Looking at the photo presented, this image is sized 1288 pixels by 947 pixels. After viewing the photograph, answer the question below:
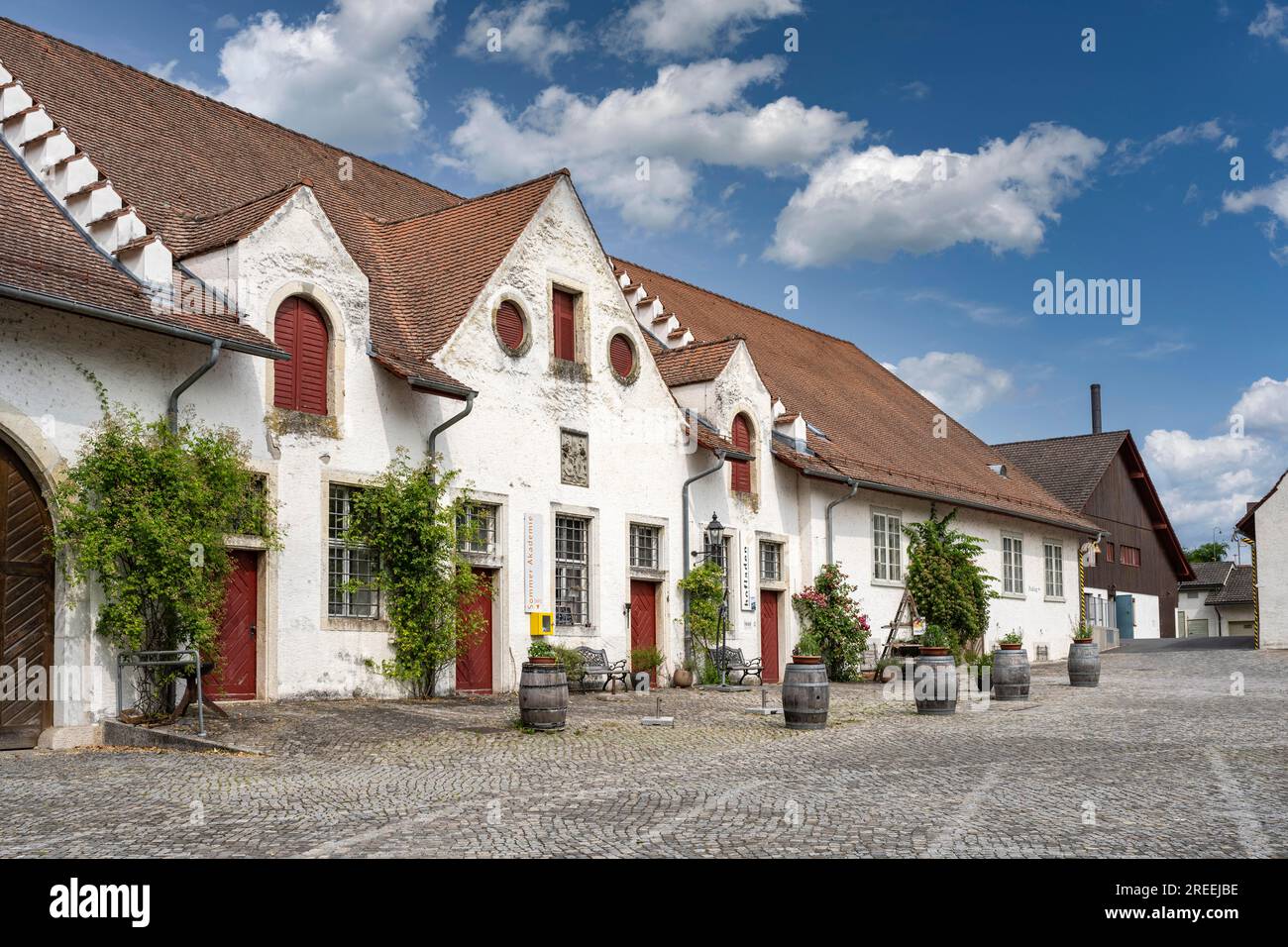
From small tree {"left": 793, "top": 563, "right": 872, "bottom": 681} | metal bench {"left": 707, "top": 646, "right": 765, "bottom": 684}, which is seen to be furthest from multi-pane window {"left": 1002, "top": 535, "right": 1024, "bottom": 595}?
metal bench {"left": 707, "top": 646, "right": 765, "bottom": 684}

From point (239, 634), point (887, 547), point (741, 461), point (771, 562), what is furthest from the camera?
point (887, 547)

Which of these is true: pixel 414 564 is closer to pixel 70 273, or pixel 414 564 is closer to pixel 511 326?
pixel 511 326

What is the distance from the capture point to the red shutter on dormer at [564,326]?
21094 millimetres

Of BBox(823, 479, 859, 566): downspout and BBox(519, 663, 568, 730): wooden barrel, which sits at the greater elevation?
BBox(823, 479, 859, 566): downspout

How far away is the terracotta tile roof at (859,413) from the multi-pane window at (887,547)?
0.91 m

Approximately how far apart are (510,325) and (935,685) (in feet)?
27.4

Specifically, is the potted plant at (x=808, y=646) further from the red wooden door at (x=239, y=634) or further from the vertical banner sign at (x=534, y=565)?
the red wooden door at (x=239, y=634)

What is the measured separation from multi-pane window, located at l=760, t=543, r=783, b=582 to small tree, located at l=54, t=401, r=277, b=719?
12550 millimetres

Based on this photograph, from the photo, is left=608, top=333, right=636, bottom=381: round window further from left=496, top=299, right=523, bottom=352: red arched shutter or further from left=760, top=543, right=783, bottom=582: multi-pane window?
left=760, top=543, right=783, bottom=582: multi-pane window

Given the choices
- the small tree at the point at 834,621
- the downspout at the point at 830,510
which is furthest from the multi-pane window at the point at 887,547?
the small tree at the point at 834,621

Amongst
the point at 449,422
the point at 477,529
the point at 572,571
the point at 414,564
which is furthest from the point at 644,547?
the point at 414,564

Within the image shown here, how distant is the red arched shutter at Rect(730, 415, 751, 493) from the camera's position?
24.7 meters

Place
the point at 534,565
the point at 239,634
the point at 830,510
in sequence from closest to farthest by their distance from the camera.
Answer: the point at 239,634
the point at 534,565
the point at 830,510

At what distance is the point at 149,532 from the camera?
13828 mm
